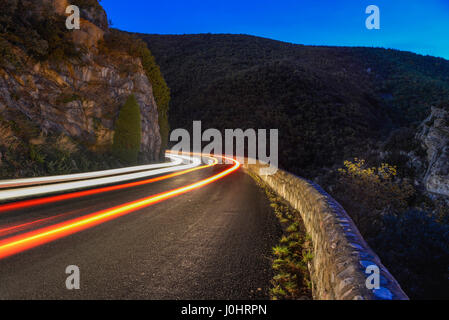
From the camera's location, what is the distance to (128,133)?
17281 mm

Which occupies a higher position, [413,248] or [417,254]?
[413,248]

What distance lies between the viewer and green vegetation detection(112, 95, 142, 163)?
55.6 ft

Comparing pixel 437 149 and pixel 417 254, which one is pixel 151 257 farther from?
pixel 437 149

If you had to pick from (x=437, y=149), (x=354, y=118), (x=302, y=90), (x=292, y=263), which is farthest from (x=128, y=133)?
(x=302, y=90)

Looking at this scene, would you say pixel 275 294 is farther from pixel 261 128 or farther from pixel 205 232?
pixel 261 128

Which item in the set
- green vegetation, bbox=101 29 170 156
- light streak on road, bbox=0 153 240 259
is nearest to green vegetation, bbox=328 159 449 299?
light streak on road, bbox=0 153 240 259

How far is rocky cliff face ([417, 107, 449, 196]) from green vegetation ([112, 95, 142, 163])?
19.4 meters

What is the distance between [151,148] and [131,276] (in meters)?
19.5

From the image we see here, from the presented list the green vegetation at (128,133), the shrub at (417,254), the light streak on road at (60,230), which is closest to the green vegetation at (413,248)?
the shrub at (417,254)

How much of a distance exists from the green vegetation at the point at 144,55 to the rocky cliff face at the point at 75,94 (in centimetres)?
61

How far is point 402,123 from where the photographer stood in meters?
40.9

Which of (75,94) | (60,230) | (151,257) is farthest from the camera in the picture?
(75,94)

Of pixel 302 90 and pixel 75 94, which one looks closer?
pixel 75 94

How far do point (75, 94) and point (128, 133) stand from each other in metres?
4.13
